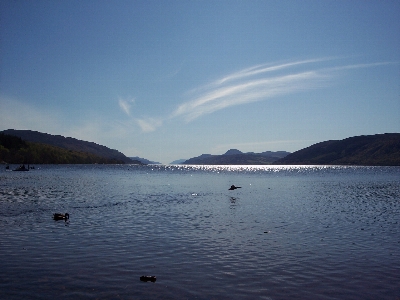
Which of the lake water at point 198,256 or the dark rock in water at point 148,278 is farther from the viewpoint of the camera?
the dark rock in water at point 148,278

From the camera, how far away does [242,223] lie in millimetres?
37219

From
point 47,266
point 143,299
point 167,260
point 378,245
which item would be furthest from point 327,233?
point 47,266

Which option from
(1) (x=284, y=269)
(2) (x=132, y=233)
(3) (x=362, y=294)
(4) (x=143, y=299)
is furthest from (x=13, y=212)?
(3) (x=362, y=294)

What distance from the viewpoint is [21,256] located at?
2297cm

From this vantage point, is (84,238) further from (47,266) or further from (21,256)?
(47,266)

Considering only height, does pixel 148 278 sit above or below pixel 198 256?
above

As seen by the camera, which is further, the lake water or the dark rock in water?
the dark rock in water

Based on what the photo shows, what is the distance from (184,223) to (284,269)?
17629 mm

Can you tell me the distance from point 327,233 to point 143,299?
22.5m

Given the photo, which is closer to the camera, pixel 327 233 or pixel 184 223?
pixel 327 233

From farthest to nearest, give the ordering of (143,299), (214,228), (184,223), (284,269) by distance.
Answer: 1. (184,223)
2. (214,228)
3. (284,269)
4. (143,299)

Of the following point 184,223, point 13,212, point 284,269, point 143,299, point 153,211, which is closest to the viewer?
point 143,299

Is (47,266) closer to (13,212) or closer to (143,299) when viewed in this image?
(143,299)

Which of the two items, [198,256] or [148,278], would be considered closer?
[148,278]
